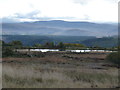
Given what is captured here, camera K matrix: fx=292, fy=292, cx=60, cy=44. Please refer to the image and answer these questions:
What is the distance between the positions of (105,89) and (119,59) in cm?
1305

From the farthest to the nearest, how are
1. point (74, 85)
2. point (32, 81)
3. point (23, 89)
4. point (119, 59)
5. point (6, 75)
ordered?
point (119, 59), point (6, 75), point (32, 81), point (74, 85), point (23, 89)

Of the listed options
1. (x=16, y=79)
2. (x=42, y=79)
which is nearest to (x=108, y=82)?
(x=42, y=79)

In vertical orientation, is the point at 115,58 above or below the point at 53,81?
above

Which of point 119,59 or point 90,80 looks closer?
point 90,80

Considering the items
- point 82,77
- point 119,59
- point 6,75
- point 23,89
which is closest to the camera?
point 23,89

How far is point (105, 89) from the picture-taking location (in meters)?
12.0

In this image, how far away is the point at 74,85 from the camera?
12.2 m

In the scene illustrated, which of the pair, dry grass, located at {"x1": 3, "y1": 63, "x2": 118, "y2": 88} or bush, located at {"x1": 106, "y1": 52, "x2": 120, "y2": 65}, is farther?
bush, located at {"x1": 106, "y1": 52, "x2": 120, "y2": 65}

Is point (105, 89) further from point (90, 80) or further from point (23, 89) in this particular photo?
point (23, 89)

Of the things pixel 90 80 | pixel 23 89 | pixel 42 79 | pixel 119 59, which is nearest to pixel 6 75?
pixel 42 79

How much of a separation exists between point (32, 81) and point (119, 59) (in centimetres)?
1318

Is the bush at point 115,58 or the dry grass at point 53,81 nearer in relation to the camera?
the dry grass at point 53,81

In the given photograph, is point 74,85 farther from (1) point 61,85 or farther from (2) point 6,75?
(2) point 6,75

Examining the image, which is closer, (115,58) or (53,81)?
(53,81)
